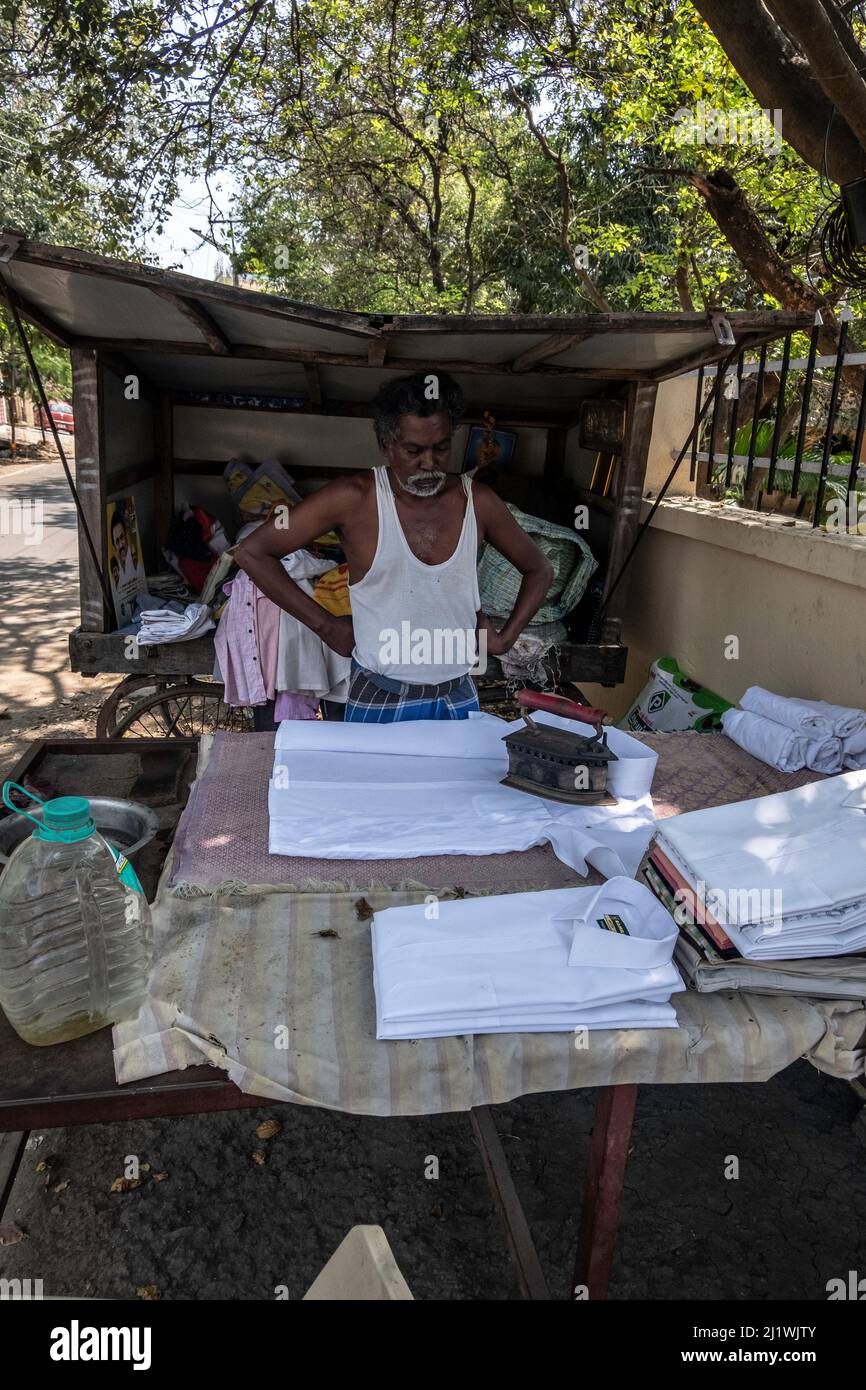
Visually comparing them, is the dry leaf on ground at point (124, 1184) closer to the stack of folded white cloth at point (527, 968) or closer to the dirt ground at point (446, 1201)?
the dirt ground at point (446, 1201)

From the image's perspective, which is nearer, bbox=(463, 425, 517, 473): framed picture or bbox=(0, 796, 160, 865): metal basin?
bbox=(0, 796, 160, 865): metal basin

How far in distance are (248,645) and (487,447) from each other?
231 centimetres

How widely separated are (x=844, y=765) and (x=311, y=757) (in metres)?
1.45

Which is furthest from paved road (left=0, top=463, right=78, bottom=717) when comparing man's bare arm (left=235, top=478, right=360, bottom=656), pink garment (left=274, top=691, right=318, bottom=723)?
man's bare arm (left=235, top=478, right=360, bottom=656)

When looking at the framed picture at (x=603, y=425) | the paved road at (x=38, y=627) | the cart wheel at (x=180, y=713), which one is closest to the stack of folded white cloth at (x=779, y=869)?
the framed picture at (x=603, y=425)

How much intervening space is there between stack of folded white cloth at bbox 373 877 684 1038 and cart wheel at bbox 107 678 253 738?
10.3ft

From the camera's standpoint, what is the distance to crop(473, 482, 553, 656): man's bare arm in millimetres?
3107

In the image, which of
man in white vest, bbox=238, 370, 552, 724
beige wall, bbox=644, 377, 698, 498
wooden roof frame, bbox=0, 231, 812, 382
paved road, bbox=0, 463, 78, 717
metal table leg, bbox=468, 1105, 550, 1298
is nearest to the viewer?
metal table leg, bbox=468, 1105, 550, 1298

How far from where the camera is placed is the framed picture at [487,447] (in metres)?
5.54

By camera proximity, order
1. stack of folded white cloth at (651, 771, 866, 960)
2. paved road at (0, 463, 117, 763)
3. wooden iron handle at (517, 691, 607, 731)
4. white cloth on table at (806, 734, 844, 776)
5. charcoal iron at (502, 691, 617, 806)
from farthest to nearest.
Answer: paved road at (0, 463, 117, 763) → white cloth on table at (806, 734, 844, 776) → wooden iron handle at (517, 691, 607, 731) → charcoal iron at (502, 691, 617, 806) → stack of folded white cloth at (651, 771, 866, 960)

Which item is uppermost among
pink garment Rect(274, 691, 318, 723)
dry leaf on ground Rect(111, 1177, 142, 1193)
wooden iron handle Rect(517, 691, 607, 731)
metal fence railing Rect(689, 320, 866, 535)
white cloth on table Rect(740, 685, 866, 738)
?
metal fence railing Rect(689, 320, 866, 535)

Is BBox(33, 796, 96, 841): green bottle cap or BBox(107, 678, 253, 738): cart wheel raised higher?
BBox(33, 796, 96, 841): green bottle cap

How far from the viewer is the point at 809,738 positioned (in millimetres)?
2412

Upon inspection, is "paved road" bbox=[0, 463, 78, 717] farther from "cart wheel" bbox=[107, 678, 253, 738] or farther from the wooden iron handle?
the wooden iron handle
